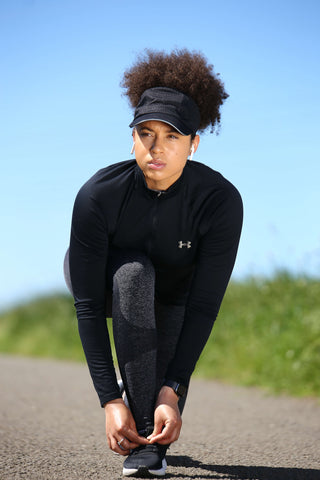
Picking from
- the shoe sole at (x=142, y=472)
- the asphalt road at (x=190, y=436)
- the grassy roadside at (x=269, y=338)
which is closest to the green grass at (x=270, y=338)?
the grassy roadside at (x=269, y=338)

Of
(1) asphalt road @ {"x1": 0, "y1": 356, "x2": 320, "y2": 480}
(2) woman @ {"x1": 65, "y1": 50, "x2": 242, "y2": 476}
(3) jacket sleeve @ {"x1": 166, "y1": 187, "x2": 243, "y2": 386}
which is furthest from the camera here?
(1) asphalt road @ {"x1": 0, "y1": 356, "x2": 320, "y2": 480}

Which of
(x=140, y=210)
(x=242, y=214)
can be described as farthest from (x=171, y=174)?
(x=242, y=214)

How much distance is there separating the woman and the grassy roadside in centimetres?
371

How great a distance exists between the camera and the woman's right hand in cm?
246

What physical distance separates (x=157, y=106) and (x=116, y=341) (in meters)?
1.05

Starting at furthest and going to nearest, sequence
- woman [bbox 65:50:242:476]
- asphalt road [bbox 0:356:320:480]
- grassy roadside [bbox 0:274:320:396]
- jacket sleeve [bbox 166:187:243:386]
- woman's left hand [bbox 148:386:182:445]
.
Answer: grassy roadside [bbox 0:274:320:396]
asphalt road [bbox 0:356:320:480]
jacket sleeve [bbox 166:187:243:386]
woman [bbox 65:50:242:476]
woman's left hand [bbox 148:386:182:445]

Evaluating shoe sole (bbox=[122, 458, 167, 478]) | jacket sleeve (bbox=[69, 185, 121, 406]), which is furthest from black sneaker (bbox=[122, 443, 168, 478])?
jacket sleeve (bbox=[69, 185, 121, 406])

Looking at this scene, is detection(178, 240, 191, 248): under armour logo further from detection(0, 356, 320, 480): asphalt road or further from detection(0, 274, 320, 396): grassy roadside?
detection(0, 274, 320, 396): grassy roadside

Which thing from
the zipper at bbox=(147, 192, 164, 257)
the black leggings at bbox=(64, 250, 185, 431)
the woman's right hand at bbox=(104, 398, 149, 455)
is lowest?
the woman's right hand at bbox=(104, 398, 149, 455)

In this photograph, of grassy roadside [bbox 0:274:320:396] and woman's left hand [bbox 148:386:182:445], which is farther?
grassy roadside [bbox 0:274:320:396]

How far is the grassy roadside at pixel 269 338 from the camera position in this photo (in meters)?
6.16

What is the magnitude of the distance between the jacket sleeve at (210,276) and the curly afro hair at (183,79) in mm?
433

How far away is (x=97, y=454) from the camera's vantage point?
3.14 m

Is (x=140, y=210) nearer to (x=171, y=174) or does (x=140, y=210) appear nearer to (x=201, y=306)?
(x=171, y=174)
